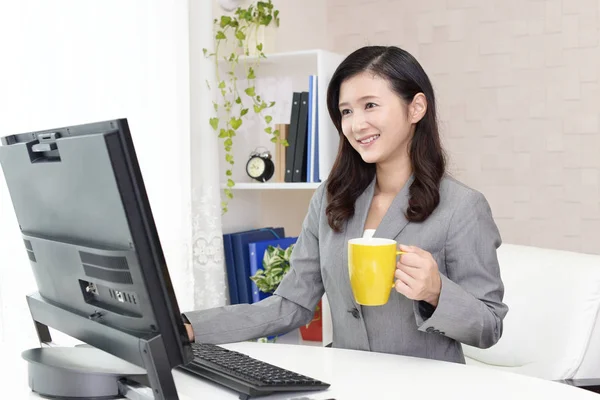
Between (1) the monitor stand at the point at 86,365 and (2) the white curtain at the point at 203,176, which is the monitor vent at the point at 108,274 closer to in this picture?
(1) the monitor stand at the point at 86,365

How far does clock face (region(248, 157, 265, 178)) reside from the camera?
9.58 feet

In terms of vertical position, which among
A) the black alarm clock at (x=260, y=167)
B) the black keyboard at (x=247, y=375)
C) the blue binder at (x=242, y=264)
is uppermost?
the black keyboard at (x=247, y=375)

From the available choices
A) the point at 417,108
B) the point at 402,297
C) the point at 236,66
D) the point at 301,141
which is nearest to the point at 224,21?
the point at 236,66

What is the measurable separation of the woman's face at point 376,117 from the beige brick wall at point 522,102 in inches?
58.4

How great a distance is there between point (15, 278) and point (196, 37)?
107 cm

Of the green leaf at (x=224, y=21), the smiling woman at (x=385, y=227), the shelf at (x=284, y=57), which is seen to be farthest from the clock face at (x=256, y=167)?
the smiling woman at (x=385, y=227)

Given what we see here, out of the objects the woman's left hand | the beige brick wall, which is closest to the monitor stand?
the woman's left hand

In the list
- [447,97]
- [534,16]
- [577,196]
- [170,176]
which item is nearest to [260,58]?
[170,176]

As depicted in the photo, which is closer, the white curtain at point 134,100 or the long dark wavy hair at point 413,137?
the long dark wavy hair at point 413,137

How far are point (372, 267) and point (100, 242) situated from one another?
1.55 ft

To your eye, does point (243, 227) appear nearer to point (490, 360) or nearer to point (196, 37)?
point (196, 37)

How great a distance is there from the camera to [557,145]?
10.1 ft

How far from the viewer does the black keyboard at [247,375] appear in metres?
1.17

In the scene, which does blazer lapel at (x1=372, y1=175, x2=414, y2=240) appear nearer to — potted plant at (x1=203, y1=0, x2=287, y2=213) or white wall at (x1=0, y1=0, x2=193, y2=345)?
white wall at (x1=0, y1=0, x2=193, y2=345)
